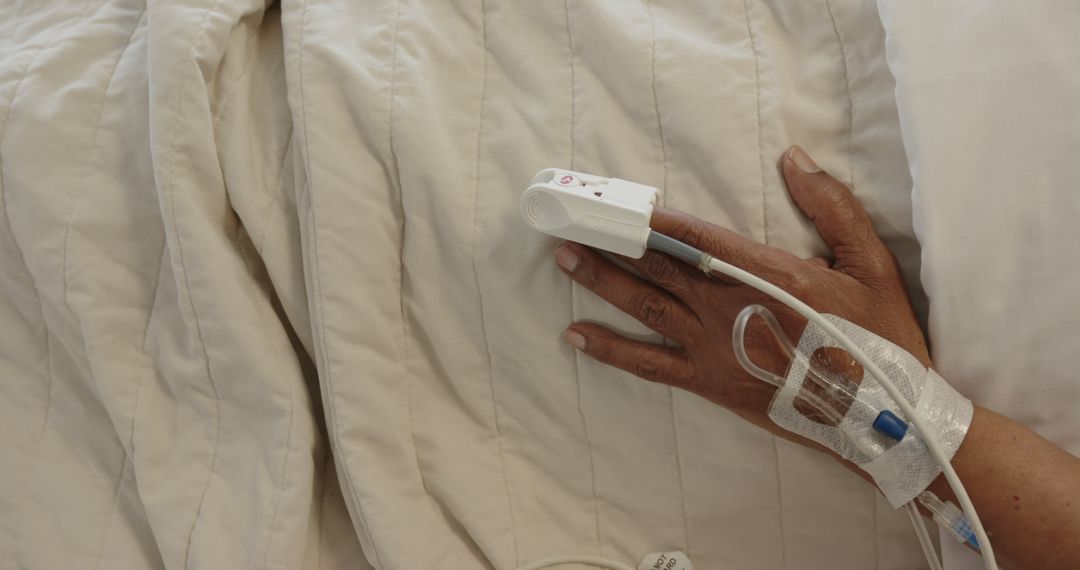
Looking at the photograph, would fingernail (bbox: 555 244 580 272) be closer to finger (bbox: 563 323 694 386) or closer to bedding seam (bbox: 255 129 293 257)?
finger (bbox: 563 323 694 386)

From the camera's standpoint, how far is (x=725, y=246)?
669 mm

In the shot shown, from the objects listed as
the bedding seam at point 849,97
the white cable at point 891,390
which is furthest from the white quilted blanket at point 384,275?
the white cable at point 891,390

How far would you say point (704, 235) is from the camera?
2.20 ft

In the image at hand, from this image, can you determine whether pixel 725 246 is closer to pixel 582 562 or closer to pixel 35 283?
pixel 582 562

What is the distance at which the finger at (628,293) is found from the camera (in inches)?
27.5

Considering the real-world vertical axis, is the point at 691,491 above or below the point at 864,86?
below

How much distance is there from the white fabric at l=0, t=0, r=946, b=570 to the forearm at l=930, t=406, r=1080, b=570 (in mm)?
117

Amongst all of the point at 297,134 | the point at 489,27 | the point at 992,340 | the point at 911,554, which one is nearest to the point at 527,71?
the point at 489,27

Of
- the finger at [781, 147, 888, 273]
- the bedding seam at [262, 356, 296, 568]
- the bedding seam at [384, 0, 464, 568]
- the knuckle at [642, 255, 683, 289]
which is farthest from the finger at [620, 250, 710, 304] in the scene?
the bedding seam at [262, 356, 296, 568]

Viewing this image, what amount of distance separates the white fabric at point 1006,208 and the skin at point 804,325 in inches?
1.2

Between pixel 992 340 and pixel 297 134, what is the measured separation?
61cm

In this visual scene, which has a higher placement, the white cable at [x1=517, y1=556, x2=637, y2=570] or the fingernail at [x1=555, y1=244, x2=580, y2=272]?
the fingernail at [x1=555, y1=244, x2=580, y2=272]

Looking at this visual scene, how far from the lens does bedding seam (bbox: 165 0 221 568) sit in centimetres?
72

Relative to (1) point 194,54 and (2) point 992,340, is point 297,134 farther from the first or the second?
(2) point 992,340
